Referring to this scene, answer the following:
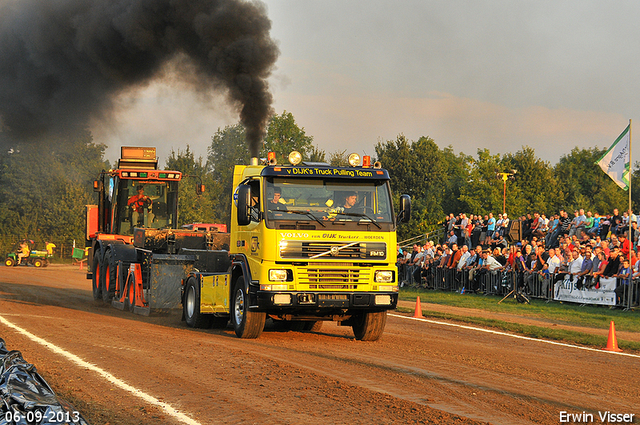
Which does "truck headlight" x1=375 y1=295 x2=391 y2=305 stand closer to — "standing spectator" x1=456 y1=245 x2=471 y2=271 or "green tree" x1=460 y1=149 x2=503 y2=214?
"standing spectator" x1=456 y1=245 x2=471 y2=271

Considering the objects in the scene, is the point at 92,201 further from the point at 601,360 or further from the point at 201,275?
the point at 601,360

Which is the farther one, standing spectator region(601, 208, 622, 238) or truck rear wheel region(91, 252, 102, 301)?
standing spectator region(601, 208, 622, 238)

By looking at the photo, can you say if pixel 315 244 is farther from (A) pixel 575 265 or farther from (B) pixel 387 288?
(A) pixel 575 265

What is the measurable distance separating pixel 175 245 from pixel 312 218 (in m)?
6.12

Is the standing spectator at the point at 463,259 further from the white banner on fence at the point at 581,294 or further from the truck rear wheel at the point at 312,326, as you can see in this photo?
the truck rear wheel at the point at 312,326

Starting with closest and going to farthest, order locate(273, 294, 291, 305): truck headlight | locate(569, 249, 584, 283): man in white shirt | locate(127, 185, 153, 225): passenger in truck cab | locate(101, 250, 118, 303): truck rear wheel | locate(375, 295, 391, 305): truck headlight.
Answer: locate(273, 294, 291, 305): truck headlight, locate(375, 295, 391, 305): truck headlight, locate(101, 250, 118, 303): truck rear wheel, locate(127, 185, 153, 225): passenger in truck cab, locate(569, 249, 584, 283): man in white shirt

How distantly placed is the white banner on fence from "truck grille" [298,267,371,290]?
11.0 meters

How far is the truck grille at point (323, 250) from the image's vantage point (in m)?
11.5

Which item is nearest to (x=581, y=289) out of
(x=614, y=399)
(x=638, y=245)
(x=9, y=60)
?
(x=638, y=245)

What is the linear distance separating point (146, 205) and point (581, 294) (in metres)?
13.0

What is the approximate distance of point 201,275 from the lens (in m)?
14.2

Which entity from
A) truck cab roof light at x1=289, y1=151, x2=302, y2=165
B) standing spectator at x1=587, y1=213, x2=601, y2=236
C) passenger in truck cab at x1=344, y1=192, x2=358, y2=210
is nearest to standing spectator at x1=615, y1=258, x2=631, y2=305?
standing spectator at x1=587, y1=213, x2=601, y2=236

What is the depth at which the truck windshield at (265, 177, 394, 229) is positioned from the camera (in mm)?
11672

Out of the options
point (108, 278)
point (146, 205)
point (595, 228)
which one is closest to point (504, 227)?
point (595, 228)
